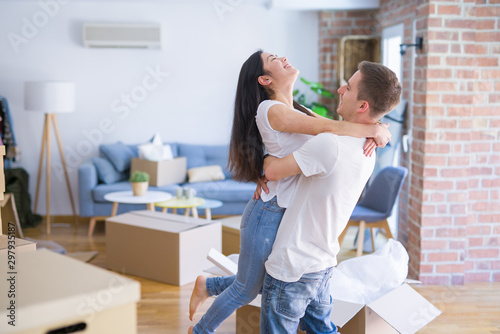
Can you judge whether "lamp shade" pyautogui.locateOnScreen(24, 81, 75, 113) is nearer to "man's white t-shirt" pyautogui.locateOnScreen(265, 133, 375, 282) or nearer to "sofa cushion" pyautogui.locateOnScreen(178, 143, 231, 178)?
"sofa cushion" pyautogui.locateOnScreen(178, 143, 231, 178)

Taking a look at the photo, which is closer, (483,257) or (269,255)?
(269,255)

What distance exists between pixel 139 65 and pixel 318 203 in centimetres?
475

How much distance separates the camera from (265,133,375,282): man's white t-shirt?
1.84 meters

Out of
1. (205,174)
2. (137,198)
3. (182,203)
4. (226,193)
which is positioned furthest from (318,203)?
(205,174)

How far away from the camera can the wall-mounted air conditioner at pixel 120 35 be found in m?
6.07

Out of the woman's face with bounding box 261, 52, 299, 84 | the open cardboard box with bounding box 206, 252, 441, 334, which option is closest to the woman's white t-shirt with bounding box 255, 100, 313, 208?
the woman's face with bounding box 261, 52, 299, 84

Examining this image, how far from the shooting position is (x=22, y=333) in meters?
0.89

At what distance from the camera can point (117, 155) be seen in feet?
19.2

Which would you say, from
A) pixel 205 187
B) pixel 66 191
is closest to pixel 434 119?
pixel 205 187

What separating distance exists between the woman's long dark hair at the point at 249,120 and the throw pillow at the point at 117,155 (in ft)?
12.9

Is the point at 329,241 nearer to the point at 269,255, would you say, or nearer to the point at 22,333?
the point at 269,255

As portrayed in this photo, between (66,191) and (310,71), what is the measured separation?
302 cm

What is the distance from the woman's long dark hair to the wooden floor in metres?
1.42

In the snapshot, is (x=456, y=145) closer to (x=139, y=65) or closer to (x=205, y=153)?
(x=205, y=153)
